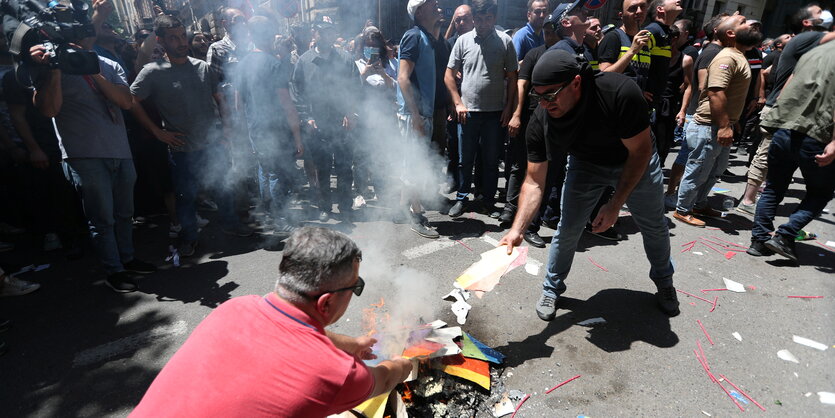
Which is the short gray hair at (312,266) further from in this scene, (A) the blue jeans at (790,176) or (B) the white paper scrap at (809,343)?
(A) the blue jeans at (790,176)

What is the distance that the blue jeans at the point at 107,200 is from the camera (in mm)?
3344

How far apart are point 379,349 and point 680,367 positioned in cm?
205

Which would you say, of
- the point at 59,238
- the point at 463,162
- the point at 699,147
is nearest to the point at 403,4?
the point at 463,162

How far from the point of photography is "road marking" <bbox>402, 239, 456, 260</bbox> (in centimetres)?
431

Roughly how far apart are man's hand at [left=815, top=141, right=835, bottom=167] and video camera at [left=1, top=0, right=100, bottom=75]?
6243 mm

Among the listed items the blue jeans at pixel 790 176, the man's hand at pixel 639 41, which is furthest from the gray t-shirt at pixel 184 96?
the blue jeans at pixel 790 176

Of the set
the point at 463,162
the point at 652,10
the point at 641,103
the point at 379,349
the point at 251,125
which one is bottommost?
the point at 379,349

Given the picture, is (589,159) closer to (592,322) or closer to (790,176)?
(592,322)

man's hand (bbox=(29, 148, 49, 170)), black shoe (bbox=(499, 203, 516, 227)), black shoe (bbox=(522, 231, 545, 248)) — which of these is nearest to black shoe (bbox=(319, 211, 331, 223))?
black shoe (bbox=(499, 203, 516, 227))

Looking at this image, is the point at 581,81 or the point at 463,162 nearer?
the point at 581,81

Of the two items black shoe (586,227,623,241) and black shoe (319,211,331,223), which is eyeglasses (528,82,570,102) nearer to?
black shoe (586,227,623,241)

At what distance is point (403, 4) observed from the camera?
11.4m

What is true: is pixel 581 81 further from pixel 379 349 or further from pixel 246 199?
pixel 246 199

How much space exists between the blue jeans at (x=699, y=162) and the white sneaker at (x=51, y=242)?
7.34m
